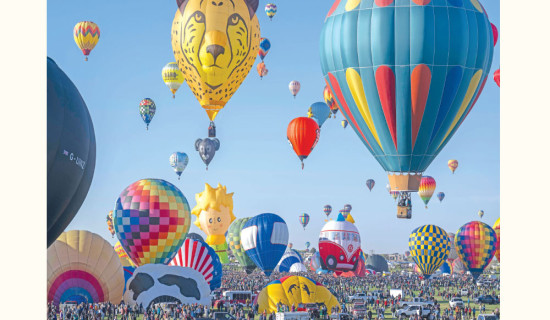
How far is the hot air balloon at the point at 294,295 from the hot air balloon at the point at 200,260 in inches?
308

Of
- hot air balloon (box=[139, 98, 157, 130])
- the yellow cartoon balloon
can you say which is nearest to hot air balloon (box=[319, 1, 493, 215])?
the yellow cartoon balloon

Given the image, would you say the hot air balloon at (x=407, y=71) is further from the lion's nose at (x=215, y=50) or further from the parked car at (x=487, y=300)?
the parked car at (x=487, y=300)

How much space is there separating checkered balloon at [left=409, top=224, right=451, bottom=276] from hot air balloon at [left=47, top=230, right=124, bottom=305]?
78.3 ft

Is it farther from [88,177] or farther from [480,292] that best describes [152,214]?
[480,292]

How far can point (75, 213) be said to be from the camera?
17.4 m

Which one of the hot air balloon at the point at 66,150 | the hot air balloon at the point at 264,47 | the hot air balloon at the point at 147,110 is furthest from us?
the hot air balloon at the point at 147,110

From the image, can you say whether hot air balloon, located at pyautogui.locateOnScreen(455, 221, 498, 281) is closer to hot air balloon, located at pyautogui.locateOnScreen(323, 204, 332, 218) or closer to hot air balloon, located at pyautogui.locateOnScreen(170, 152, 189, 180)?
hot air balloon, located at pyautogui.locateOnScreen(170, 152, 189, 180)

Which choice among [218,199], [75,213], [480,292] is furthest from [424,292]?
[75,213]

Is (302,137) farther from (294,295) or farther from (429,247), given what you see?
(294,295)

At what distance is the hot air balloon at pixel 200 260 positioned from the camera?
35.0 m

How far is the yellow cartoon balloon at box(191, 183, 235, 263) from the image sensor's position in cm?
4972

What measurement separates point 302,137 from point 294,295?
1813cm

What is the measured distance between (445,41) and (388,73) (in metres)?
2.04

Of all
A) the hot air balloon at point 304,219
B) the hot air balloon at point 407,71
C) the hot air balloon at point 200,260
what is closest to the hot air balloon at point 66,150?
the hot air balloon at point 407,71
